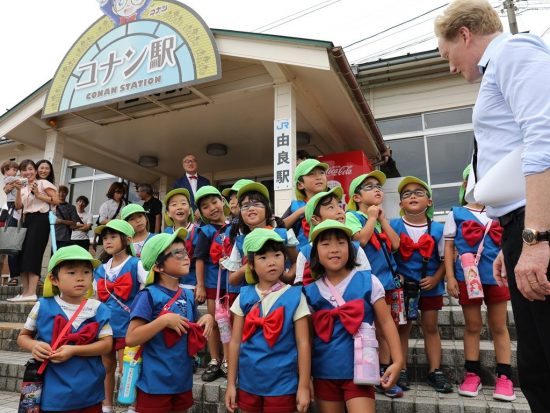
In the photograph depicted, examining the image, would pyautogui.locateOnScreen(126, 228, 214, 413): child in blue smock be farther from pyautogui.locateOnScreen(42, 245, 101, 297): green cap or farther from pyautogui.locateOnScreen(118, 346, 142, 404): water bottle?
pyautogui.locateOnScreen(42, 245, 101, 297): green cap

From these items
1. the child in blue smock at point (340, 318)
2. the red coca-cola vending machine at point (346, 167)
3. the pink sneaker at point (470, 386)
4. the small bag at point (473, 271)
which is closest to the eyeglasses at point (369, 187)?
the small bag at point (473, 271)

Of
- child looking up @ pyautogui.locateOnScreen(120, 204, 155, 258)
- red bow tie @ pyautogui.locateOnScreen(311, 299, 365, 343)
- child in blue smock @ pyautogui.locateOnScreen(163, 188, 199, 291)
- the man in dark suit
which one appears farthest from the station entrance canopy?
red bow tie @ pyautogui.locateOnScreen(311, 299, 365, 343)

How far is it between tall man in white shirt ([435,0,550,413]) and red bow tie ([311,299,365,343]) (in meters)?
0.77

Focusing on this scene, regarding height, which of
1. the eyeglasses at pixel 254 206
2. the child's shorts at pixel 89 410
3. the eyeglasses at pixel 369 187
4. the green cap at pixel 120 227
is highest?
the eyeglasses at pixel 369 187

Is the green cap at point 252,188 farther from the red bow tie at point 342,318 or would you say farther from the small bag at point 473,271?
the small bag at point 473,271

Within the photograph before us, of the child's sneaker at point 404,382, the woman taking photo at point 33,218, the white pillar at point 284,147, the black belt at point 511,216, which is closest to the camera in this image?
the black belt at point 511,216

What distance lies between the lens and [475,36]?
165cm

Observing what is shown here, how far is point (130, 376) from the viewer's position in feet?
7.61

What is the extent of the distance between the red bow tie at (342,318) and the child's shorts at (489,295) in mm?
1343

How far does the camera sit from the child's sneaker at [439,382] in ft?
9.33

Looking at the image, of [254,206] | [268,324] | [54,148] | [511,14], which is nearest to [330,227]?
[268,324]

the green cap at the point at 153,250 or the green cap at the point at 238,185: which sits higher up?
the green cap at the point at 238,185

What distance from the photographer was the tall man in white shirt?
4.17 ft

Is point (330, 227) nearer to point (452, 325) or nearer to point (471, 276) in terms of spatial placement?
point (471, 276)
